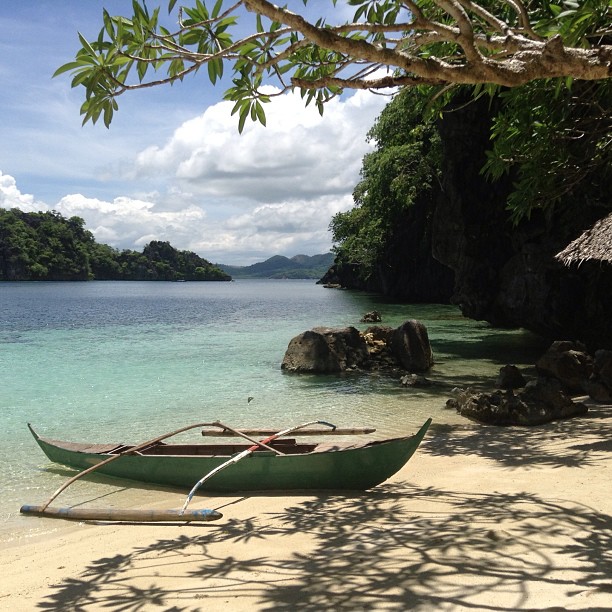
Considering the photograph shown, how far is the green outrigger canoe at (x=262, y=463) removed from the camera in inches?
261

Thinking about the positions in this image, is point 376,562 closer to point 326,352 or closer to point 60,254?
point 326,352

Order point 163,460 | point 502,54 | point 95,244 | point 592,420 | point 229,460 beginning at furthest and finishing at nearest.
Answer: point 95,244 → point 592,420 → point 163,460 → point 229,460 → point 502,54

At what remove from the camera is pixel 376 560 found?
457cm

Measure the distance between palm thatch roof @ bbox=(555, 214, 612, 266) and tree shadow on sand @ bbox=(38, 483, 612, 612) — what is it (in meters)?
5.93

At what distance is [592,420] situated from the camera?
994 centimetres

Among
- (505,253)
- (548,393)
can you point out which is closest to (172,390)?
(548,393)

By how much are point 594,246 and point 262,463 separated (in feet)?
25.0

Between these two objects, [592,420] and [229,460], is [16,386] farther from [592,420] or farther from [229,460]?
[592,420]

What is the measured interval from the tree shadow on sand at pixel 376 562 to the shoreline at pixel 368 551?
0.01 meters

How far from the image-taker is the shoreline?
12.9 ft

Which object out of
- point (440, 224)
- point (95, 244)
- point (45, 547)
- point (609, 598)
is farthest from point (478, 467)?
point (95, 244)

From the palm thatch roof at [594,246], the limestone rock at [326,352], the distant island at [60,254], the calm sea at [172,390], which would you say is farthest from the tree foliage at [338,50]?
the distant island at [60,254]

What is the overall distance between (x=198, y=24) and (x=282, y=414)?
9.76 metres

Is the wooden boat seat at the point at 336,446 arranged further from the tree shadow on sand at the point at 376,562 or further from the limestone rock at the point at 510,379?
the limestone rock at the point at 510,379
